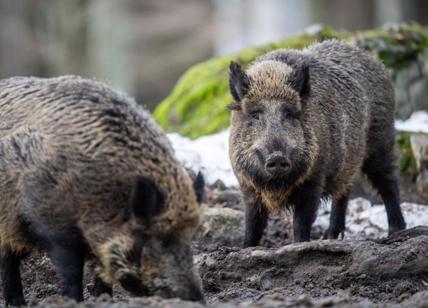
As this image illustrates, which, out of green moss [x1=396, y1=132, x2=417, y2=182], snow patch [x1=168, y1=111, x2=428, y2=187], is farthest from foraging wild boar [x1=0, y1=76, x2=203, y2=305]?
green moss [x1=396, y1=132, x2=417, y2=182]

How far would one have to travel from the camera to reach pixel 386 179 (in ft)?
37.0

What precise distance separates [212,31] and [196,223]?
2956 centimetres

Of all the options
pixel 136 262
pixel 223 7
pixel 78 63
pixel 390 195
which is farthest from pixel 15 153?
pixel 223 7

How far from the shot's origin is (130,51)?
33750mm

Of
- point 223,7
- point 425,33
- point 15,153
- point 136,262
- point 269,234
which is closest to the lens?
point 136,262

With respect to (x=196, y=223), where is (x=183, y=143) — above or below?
below

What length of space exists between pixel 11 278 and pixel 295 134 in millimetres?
2642

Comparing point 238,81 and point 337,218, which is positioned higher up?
point 238,81

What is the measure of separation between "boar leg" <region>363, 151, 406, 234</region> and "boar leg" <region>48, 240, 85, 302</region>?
4452 millimetres

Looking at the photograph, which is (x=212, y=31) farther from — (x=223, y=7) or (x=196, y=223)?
(x=196, y=223)

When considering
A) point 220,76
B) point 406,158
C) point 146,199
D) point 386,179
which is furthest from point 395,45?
point 146,199

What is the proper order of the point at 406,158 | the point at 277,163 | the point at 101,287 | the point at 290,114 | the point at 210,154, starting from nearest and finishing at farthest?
the point at 101,287
the point at 277,163
the point at 290,114
the point at 406,158
the point at 210,154

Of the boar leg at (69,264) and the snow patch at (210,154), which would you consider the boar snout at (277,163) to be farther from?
the snow patch at (210,154)

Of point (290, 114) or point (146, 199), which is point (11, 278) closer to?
point (146, 199)
